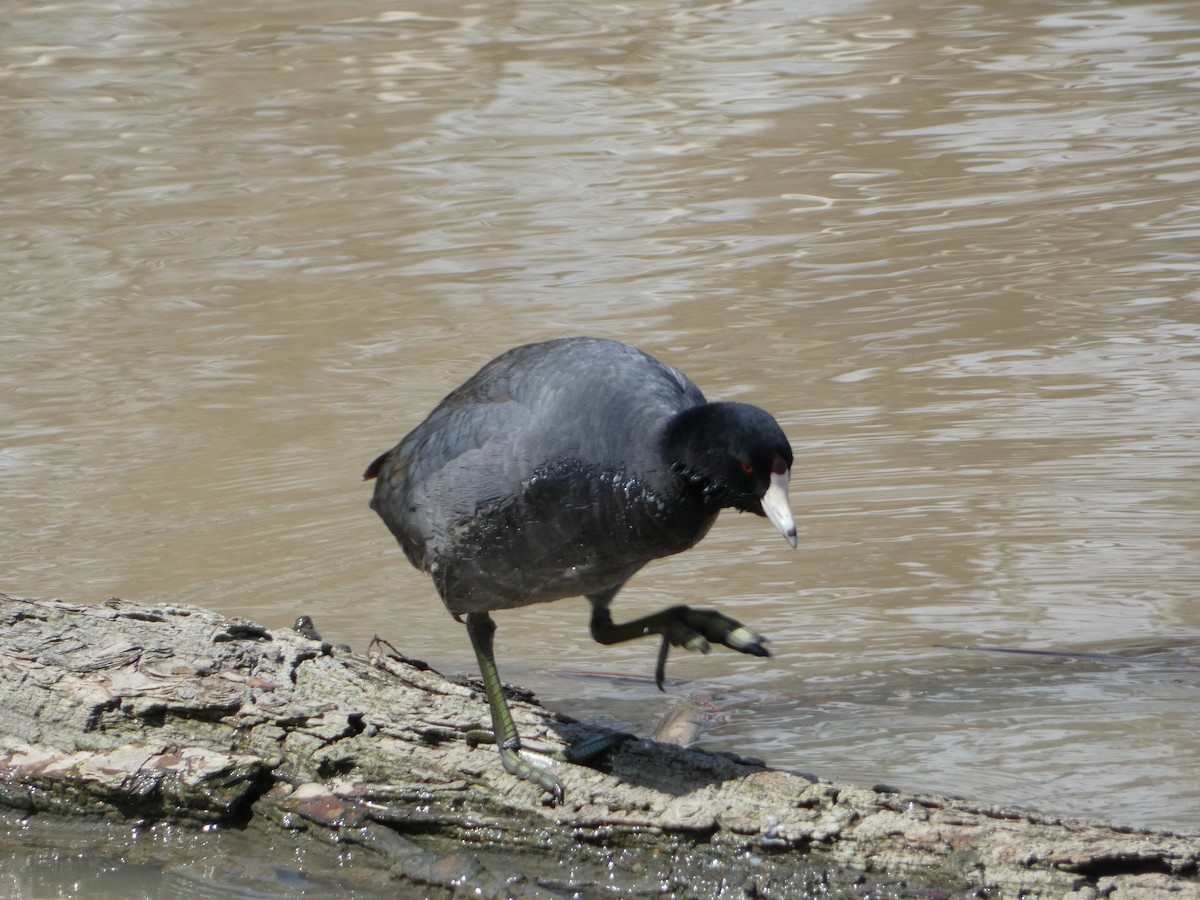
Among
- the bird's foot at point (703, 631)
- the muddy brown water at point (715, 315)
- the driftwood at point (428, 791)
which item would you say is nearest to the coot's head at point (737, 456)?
the bird's foot at point (703, 631)

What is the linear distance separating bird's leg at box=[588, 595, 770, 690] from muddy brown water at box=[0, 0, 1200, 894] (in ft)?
2.03

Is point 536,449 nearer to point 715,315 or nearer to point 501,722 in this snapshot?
point 501,722

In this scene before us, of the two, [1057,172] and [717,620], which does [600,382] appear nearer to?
[717,620]

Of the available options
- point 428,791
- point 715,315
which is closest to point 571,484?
point 428,791

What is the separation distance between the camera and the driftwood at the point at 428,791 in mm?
3432

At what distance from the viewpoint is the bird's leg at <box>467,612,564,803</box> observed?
383cm

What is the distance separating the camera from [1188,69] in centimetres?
1172

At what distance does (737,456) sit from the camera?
3580 millimetres

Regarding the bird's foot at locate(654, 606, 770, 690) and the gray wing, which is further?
the bird's foot at locate(654, 606, 770, 690)

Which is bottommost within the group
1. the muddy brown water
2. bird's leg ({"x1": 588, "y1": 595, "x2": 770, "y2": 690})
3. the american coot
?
the muddy brown water

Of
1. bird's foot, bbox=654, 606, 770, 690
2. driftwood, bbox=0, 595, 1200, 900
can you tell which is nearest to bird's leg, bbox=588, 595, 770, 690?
bird's foot, bbox=654, 606, 770, 690

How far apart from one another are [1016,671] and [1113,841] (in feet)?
5.73

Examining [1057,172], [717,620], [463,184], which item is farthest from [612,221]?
[717,620]

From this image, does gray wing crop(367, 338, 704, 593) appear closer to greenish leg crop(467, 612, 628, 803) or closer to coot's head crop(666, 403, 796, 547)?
coot's head crop(666, 403, 796, 547)
